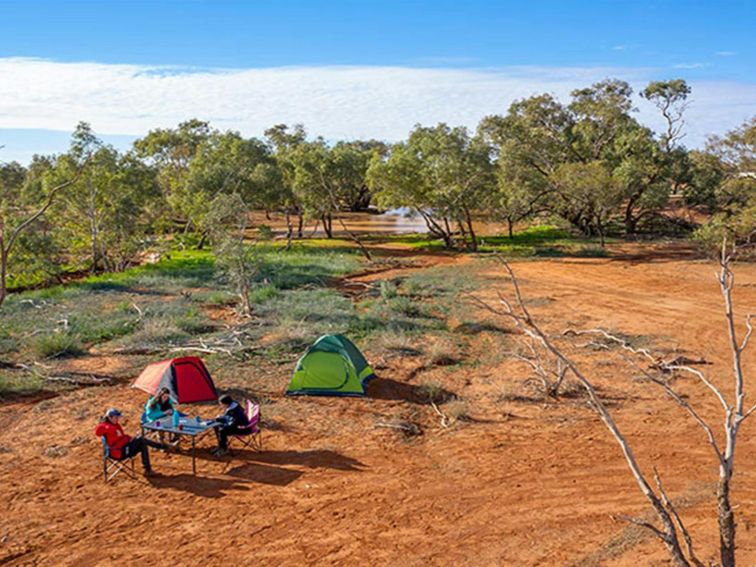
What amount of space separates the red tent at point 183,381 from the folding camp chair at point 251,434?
7.15 feet

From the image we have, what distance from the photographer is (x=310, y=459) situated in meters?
11.5

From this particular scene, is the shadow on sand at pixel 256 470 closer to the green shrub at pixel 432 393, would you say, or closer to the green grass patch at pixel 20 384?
the green shrub at pixel 432 393

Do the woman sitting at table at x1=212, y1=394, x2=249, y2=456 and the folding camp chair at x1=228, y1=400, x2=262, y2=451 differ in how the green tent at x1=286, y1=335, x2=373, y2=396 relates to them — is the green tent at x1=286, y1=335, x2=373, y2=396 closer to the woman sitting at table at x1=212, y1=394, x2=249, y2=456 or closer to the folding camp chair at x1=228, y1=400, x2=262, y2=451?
the folding camp chair at x1=228, y1=400, x2=262, y2=451

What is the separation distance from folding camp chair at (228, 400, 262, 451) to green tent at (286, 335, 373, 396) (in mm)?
2523

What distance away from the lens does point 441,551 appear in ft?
28.2

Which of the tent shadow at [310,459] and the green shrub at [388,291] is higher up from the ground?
the green shrub at [388,291]

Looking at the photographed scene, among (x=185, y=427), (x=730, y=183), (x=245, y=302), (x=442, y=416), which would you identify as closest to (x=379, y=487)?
(x=442, y=416)

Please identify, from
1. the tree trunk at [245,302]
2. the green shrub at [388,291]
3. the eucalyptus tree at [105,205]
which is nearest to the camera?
the tree trunk at [245,302]

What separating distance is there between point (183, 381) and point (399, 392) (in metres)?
4.86

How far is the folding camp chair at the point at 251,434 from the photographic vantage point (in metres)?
11.7

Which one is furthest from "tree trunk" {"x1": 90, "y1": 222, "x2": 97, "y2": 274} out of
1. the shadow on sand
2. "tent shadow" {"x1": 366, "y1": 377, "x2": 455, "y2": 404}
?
the shadow on sand

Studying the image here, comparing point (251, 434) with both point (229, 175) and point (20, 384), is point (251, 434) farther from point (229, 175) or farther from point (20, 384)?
point (229, 175)

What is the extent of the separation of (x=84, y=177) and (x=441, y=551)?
99.8ft

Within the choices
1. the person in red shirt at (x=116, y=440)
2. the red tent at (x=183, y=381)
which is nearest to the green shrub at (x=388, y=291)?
the red tent at (x=183, y=381)
